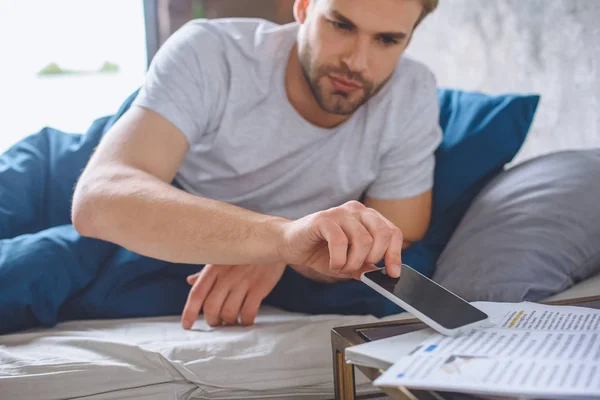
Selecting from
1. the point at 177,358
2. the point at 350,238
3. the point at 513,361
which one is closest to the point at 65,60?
the point at 177,358

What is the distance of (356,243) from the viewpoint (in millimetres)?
701

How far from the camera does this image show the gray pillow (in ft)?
3.28

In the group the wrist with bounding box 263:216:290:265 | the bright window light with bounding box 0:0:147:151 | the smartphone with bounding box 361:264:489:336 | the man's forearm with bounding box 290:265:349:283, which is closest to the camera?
the smartphone with bounding box 361:264:489:336

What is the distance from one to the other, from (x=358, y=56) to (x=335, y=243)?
57 centimetres

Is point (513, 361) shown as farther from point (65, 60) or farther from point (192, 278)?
point (65, 60)

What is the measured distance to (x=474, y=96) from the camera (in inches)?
56.6

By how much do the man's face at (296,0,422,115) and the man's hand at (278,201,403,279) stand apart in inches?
19.2

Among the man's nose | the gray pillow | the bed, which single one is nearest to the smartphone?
the bed

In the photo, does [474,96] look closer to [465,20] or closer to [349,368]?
[465,20]

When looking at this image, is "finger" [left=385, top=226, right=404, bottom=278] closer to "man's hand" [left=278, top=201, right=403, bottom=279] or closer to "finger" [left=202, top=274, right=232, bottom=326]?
"man's hand" [left=278, top=201, right=403, bottom=279]

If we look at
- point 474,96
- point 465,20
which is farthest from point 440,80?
point 474,96

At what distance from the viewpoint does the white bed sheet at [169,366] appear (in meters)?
0.84

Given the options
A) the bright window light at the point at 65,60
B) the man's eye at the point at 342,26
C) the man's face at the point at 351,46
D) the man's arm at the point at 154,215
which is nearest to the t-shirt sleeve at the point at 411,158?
the man's face at the point at 351,46

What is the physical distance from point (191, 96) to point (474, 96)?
639 millimetres
